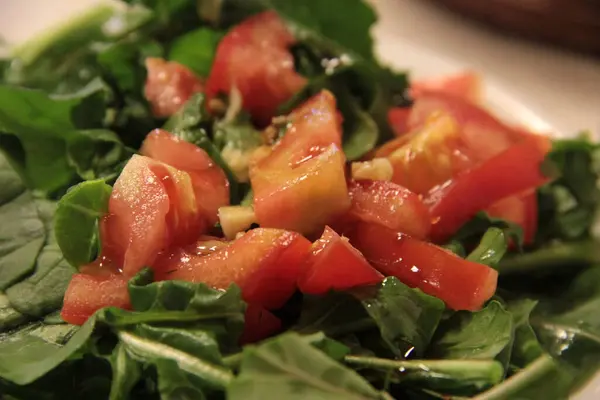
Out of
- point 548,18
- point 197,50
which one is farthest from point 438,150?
point 548,18

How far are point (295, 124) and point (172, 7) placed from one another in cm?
69

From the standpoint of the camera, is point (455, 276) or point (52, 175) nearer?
point (455, 276)

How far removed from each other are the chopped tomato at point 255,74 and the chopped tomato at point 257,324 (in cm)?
73

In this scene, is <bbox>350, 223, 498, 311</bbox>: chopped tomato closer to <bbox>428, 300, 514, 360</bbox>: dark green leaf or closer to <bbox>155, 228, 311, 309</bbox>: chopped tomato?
<bbox>428, 300, 514, 360</bbox>: dark green leaf

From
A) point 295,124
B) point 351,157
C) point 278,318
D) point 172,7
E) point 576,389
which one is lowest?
point 576,389

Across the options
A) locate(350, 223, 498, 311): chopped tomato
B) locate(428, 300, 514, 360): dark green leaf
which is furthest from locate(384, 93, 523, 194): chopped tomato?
locate(428, 300, 514, 360): dark green leaf

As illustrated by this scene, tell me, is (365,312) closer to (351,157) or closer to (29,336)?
(351,157)

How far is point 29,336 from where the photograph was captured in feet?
4.33

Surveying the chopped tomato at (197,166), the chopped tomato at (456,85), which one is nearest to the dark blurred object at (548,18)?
the chopped tomato at (456,85)

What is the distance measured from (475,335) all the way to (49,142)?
1.15 meters

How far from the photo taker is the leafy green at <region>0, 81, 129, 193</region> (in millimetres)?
1626

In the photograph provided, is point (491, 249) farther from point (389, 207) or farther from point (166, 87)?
point (166, 87)

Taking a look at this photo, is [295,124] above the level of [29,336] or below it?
above

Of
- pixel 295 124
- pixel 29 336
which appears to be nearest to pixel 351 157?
pixel 295 124
